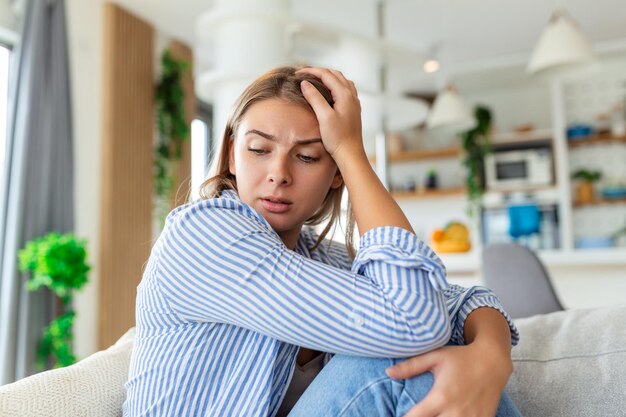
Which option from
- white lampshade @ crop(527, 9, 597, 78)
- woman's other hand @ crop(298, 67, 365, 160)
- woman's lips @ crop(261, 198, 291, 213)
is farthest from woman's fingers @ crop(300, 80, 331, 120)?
white lampshade @ crop(527, 9, 597, 78)

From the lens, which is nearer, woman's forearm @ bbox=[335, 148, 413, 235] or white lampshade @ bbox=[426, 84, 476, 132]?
woman's forearm @ bbox=[335, 148, 413, 235]

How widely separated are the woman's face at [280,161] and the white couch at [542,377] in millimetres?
405

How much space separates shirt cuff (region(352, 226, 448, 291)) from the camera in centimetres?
81

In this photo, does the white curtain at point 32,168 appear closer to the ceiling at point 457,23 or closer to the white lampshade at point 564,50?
the ceiling at point 457,23

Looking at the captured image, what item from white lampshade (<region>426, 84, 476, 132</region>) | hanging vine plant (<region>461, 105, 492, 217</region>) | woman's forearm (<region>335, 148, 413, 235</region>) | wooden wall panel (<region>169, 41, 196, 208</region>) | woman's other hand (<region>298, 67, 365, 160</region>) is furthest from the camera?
hanging vine plant (<region>461, 105, 492, 217</region>)

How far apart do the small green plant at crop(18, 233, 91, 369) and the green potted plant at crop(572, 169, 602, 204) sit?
15.9ft

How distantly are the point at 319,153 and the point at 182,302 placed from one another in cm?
36

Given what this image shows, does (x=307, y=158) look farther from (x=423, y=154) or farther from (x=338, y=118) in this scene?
(x=423, y=154)

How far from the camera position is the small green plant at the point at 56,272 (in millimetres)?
3211

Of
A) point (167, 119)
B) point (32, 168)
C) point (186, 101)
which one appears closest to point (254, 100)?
point (32, 168)

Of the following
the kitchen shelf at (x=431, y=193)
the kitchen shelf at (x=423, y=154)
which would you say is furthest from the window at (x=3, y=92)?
the kitchen shelf at (x=431, y=193)

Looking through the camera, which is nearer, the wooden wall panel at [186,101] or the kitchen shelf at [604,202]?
the wooden wall panel at [186,101]

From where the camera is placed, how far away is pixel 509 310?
2.01 metres

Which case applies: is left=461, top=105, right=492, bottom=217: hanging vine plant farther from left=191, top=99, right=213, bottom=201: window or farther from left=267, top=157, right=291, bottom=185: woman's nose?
left=267, top=157, right=291, bottom=185: woman's nose
